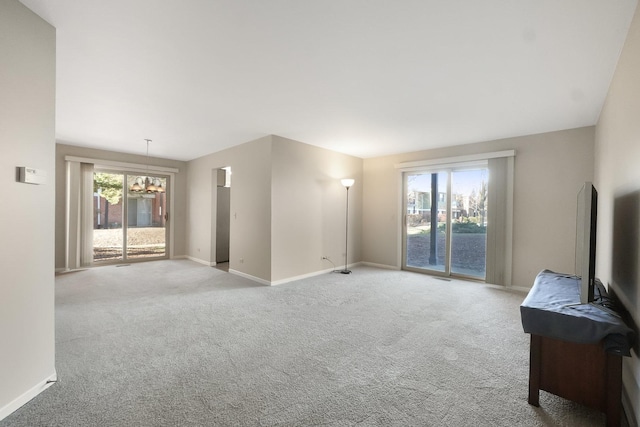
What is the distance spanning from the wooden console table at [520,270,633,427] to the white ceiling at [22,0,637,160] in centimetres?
186

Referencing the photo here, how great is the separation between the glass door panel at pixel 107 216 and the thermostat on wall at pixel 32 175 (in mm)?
4909

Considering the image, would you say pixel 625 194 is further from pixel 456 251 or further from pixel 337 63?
pixel 456 251

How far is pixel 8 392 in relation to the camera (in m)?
1.55

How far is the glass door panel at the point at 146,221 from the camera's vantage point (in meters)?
6.16

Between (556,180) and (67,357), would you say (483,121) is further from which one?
(67,357)

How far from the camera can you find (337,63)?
7.36ft

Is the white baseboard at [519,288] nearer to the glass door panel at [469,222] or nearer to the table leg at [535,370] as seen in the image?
the glass door panel at [469,222]

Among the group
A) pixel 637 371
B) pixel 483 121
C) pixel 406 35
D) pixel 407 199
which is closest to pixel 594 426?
pixel 637 371

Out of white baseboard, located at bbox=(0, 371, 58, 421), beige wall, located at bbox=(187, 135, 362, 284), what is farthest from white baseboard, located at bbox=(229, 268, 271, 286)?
white baseboard, located at bbox=(0, 371, 58, 421)

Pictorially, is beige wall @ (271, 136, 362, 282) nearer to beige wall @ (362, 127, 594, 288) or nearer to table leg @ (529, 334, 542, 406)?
beige wall @ (362, 127, 594, 288)

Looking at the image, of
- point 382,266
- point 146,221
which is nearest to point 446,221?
point 382,266

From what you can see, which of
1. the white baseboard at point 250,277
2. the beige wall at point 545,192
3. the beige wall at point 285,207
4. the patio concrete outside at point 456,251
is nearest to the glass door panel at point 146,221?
the beige wall at point 285,207

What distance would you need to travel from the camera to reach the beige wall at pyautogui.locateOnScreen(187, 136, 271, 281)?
4457mm

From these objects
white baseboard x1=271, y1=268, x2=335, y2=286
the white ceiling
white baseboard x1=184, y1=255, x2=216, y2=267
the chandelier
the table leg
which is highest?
the white ceiling
